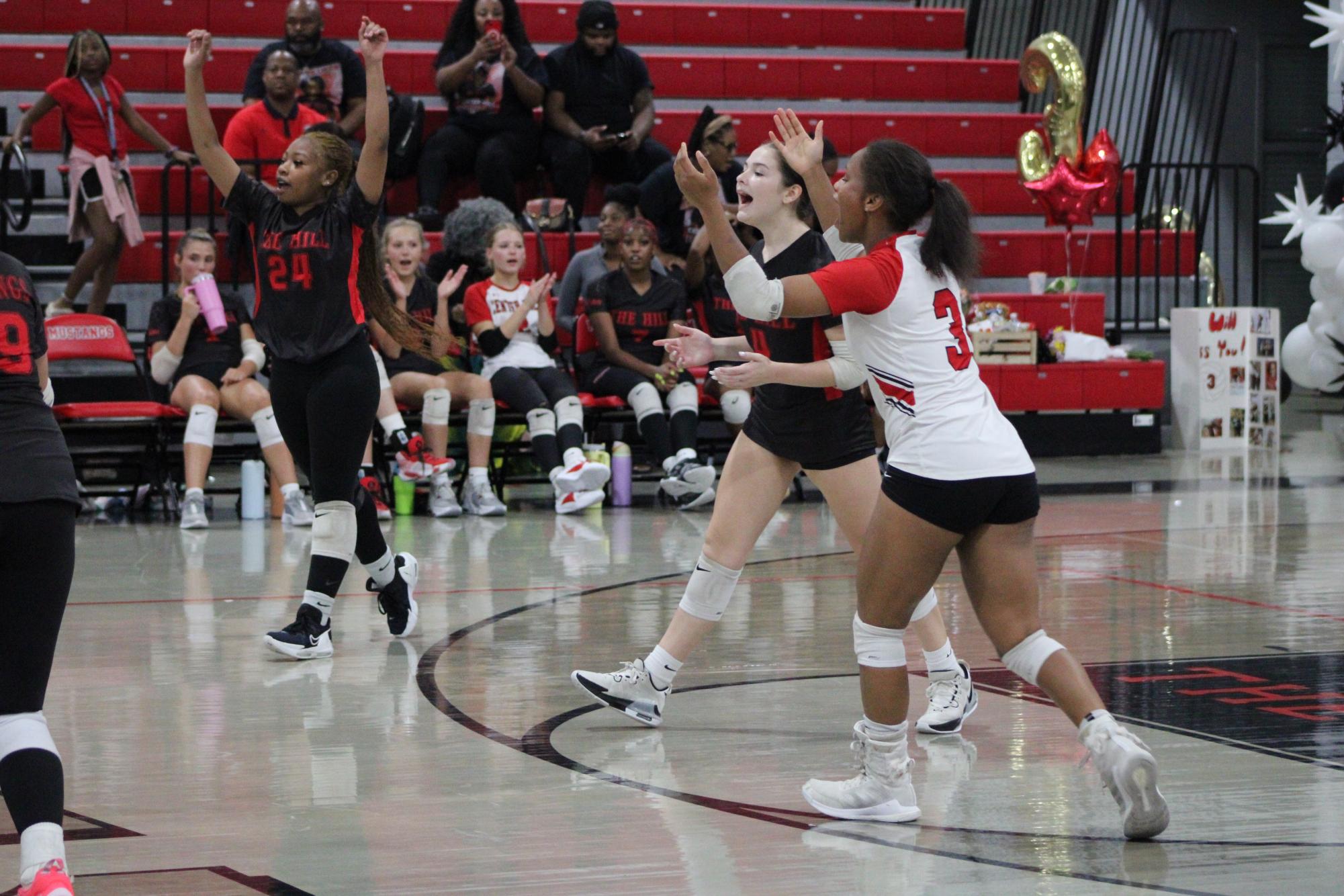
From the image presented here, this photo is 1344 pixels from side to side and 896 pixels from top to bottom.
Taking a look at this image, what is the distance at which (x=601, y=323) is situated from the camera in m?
9.92

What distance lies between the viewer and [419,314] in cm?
946

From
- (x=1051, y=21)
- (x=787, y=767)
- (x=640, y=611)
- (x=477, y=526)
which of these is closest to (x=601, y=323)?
(x=477, y=526)

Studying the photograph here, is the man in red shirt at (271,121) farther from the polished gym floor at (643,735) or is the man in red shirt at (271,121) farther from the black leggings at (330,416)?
the black leggings at (330,416)

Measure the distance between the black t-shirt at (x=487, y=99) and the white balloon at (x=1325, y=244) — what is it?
6.33 metres

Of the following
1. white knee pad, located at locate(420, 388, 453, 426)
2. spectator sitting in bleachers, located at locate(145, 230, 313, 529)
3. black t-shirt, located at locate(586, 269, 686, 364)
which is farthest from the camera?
black t-shirt, located at locate(586, 269, 686, 364)

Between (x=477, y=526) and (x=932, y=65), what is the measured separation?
7883mm

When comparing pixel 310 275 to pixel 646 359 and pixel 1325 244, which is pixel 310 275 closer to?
pixel 646 359

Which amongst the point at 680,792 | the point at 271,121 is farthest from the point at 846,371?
the point at 271,121

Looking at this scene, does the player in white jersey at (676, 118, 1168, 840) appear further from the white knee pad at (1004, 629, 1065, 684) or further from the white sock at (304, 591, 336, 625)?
the white sock at (304, 591, 336, 625)

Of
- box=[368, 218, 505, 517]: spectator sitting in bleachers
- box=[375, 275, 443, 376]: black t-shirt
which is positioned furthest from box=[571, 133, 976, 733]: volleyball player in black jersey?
box=[375, 275, 443, 376]: black t-shirt

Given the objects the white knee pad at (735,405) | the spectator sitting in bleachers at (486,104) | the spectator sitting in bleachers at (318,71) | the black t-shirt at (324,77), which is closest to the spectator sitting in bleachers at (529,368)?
the white knee pad at (735,405)

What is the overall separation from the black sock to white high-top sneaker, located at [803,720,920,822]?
1590 mm

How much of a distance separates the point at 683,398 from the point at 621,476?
578 mm

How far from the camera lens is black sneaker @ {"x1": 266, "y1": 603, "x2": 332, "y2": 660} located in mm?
5473
